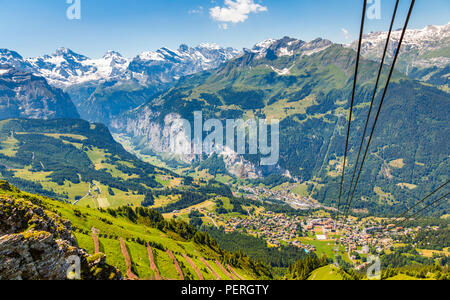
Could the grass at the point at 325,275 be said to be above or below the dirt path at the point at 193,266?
below

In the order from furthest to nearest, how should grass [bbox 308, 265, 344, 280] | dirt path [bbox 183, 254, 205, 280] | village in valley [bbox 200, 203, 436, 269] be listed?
village in valley [bbox 200, 203, 436, 269], grass [bbox 308, 265, 344, 280], dirt path [bbox 183, 254, 205, 280]

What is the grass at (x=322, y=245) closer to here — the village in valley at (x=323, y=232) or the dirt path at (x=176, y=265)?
the village in valley at (x=323, y=232)

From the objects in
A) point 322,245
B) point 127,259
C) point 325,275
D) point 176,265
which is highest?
point 127,259

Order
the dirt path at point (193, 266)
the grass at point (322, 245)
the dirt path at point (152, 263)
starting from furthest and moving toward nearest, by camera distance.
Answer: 1. the grass at point (322, 245)
2. the dirt path at point (193, 266)
3. the dirt path at point (152, 263)

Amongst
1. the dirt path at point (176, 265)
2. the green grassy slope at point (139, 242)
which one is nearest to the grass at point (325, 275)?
the green grassy slope at point (139, 242)

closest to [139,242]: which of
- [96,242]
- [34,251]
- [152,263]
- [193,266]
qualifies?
[152,263]

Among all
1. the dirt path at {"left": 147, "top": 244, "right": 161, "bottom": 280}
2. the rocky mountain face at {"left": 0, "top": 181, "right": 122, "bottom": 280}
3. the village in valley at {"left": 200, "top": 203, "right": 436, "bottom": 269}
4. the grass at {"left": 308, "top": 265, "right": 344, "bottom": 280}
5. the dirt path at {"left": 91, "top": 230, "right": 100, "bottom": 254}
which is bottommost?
the village in valley at {"left": 200, "top": 203, "right": 436, "bottom": 269}

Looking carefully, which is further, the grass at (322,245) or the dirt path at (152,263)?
the grass at (322,245)

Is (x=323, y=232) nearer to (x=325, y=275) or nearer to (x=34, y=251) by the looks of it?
(x=325, y=275)

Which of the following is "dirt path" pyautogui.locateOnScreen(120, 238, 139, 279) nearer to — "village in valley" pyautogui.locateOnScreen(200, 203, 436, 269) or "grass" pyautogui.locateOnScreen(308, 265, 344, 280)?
"grass" pyautogui.locateOnScreen(308, 265, 344, 280)

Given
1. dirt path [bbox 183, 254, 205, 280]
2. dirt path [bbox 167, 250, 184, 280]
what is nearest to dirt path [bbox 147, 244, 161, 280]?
dirt path [bbox 167, 250, 184, 280]
